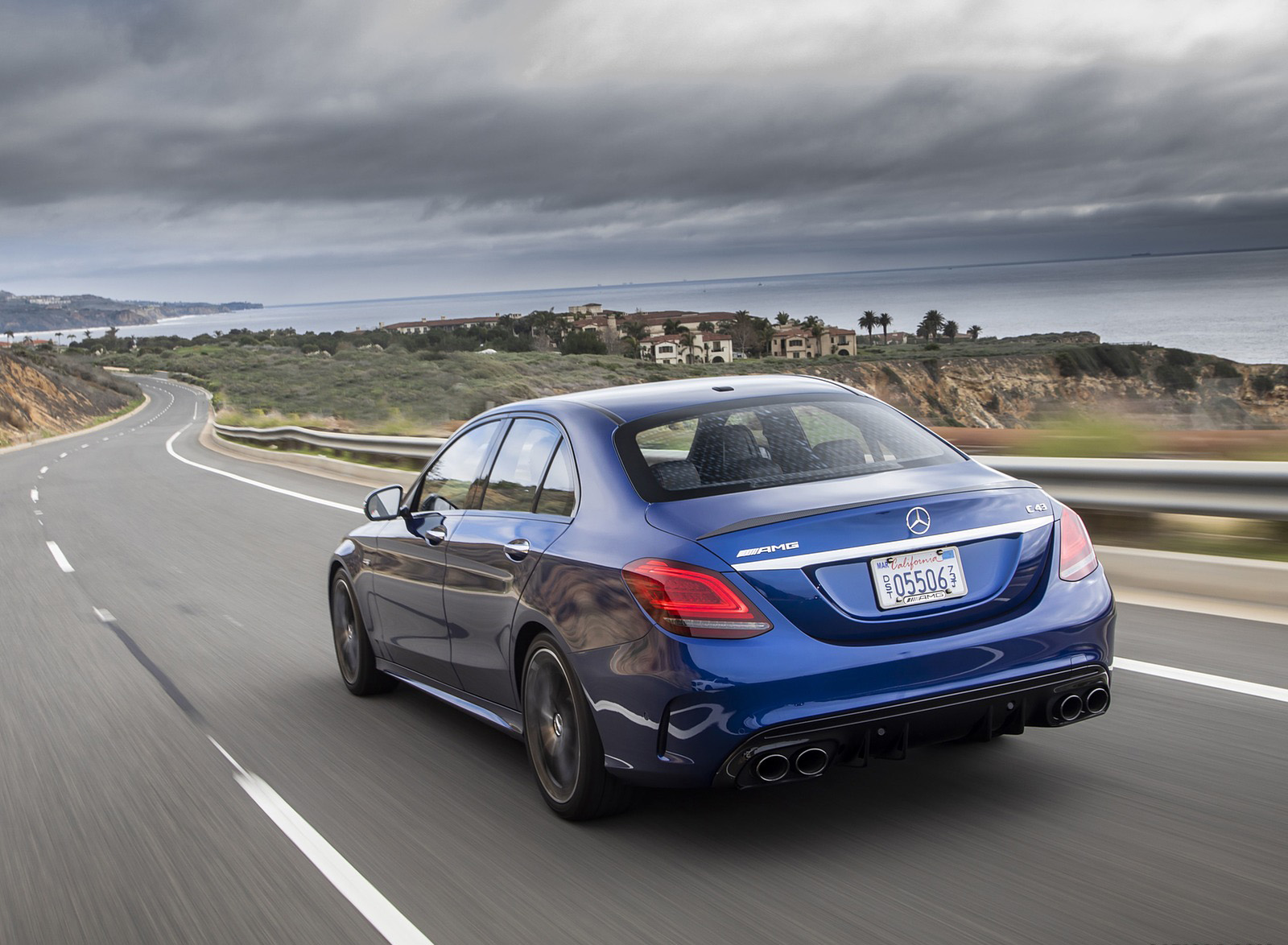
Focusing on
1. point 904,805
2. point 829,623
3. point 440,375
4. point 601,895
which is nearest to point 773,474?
point 829,623

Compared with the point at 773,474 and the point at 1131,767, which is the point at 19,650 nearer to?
the point at 773,474

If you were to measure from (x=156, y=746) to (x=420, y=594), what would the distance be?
1.57 metres

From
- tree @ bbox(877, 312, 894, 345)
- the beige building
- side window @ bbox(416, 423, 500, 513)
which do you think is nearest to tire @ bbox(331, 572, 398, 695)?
side window @ bbox(416, 423, 500, 513)

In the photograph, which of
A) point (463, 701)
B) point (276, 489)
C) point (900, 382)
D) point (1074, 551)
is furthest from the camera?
point (900, 382)

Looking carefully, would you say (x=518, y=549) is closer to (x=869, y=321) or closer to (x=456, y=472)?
(x=456, y=472)

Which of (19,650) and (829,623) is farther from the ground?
(829,623)

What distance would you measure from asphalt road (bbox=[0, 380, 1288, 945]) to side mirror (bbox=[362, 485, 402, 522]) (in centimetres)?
104

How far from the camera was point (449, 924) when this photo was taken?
385cm

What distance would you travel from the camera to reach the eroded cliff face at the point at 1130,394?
12.5 metres

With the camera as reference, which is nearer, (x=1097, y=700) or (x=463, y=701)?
(x=1097, y=700)

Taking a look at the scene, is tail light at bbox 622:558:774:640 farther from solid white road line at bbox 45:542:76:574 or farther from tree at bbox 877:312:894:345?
tree at bbox 877:312:894:345

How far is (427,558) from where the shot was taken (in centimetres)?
582

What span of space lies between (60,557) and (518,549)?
36.9 feet

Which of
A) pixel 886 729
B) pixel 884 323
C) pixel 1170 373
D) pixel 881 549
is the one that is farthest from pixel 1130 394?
pixel 884 323
